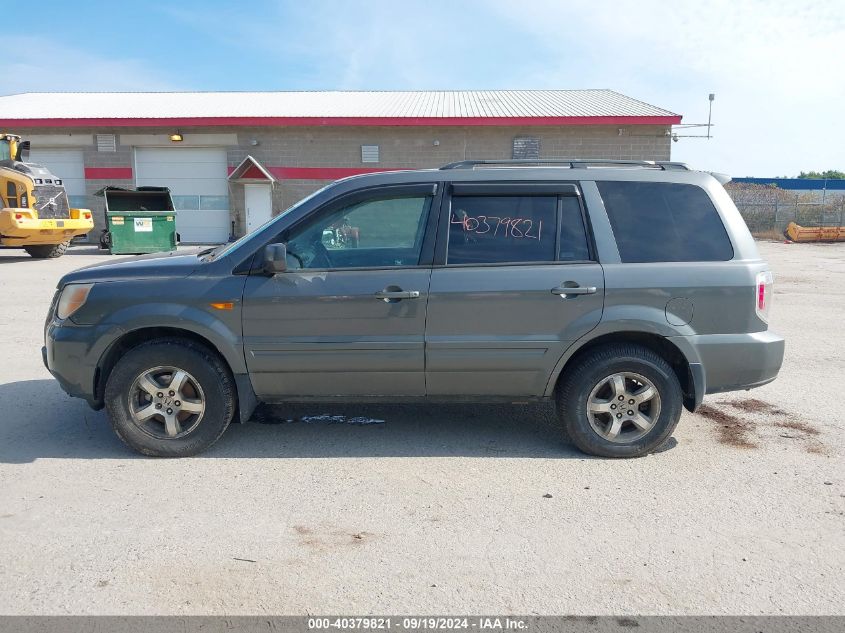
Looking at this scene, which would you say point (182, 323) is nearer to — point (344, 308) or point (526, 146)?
point (344, 308)

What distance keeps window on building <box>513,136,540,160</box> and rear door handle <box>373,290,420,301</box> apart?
19.3 m

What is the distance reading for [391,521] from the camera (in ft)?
11.3

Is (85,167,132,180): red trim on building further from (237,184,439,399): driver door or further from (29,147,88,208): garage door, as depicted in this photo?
(237,184,439,399): driver door

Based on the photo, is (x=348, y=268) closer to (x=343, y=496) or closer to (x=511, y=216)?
(x=511, y=216)

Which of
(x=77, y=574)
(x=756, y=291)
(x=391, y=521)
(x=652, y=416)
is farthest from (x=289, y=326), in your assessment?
(x=756, y=291)

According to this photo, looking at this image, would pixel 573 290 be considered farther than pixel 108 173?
No

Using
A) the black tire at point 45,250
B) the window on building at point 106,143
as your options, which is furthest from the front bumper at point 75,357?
the window on building at point 106,143

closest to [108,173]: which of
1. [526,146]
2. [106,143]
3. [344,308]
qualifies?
[106,143]

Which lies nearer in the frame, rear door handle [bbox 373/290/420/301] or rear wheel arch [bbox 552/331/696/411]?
rear door handle [bbox 373/290/420/301]

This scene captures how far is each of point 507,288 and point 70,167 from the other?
25066 millimetres

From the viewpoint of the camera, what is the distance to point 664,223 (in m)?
4.28

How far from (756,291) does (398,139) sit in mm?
20037

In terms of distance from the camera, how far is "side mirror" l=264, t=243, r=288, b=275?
404 centimetres

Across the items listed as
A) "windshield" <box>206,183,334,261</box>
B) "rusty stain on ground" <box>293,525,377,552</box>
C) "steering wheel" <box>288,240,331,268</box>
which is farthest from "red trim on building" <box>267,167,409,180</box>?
"rusty stain on ground" <box>293,525,377,552</box>
